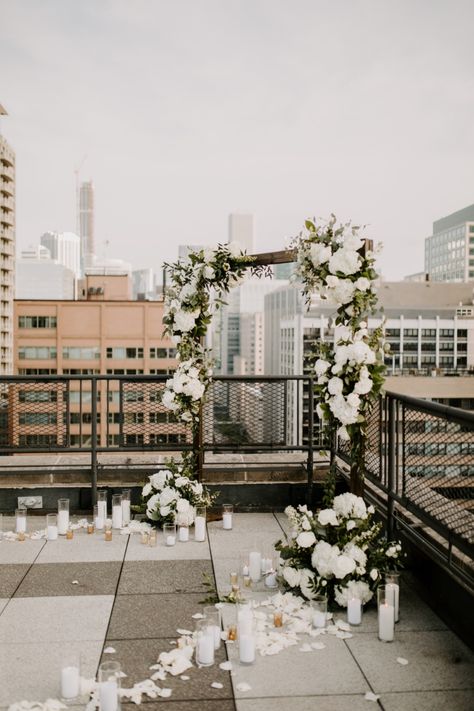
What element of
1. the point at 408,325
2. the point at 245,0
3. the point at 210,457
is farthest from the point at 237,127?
the point at 210,457

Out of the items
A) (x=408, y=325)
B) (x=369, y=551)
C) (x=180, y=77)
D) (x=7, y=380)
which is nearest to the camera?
(x=369, y=551)

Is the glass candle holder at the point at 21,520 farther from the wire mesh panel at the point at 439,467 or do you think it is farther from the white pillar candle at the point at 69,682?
the wire mesh panel at the point at 439,467

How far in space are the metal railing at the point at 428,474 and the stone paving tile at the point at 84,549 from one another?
7.29 feet

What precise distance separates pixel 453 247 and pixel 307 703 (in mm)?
168325

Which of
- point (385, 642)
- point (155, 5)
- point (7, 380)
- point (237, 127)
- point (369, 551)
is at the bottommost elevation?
point (385, 642)

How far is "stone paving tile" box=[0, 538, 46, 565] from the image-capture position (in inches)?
215

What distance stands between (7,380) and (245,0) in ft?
37.6

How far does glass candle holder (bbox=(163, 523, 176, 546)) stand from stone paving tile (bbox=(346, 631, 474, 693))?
2.14m

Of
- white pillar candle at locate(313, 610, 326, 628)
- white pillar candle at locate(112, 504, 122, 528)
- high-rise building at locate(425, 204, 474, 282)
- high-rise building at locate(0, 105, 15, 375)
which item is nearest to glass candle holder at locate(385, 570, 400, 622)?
white pillar candle at locate(313, 610, 326, 628)

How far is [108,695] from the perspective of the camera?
10.3ft

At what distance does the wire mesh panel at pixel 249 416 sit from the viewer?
7242 mm

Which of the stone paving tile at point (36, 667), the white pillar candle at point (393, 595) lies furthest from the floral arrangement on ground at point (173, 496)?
the white pillar candle at point (393, 595)

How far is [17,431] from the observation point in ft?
23.3

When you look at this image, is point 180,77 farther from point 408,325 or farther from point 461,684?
point 408,325
